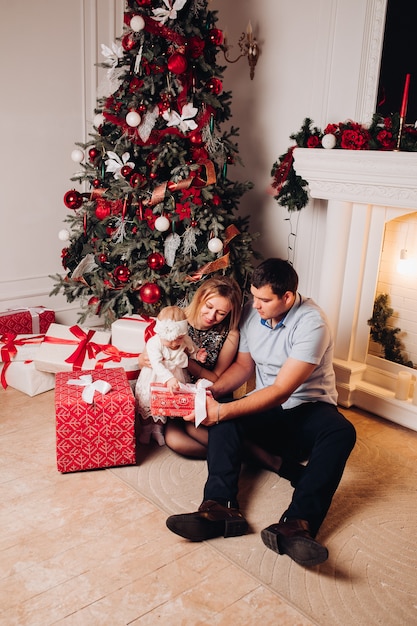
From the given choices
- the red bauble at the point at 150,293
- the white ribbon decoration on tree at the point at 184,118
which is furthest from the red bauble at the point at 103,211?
the white ribbon decoration on tree at the point at 184,118

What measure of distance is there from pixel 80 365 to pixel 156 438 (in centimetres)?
63

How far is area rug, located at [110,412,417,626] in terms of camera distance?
1997 mm

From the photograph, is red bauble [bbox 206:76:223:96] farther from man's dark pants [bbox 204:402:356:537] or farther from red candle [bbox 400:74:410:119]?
man's dark pants [bbox 204:402:356:537]

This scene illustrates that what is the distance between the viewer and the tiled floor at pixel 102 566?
1896 millimetres

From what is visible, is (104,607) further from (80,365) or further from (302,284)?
(302,284)

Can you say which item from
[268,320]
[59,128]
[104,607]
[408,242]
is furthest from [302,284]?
[104,607]

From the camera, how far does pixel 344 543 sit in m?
2.31

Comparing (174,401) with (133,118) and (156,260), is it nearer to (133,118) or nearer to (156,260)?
(156,260)

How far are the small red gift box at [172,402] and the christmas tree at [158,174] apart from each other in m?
0.98

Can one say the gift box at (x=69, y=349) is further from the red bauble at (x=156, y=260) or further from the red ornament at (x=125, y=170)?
the red ornament at (x=125, y=170)

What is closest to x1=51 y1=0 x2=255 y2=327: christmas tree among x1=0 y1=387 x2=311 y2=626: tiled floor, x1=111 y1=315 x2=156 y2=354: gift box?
x1=111 y1=315 x2=156 y2=354: gift box

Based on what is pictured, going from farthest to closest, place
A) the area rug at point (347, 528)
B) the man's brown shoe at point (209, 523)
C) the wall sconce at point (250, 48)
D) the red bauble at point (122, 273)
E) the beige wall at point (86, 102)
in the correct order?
the wall sconce at point (250, 48) → the beige wall at point (86, 102) → the red bauble at point (122, 273) → the man's brown shoe at point (209, 523) → the area rug at point (347, 528)

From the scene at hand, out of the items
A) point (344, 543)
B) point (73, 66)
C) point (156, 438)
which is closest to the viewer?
point (344, 543)

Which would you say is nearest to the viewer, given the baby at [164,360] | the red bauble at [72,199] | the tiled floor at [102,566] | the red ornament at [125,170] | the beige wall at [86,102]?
the tiled floor at [102,566]
